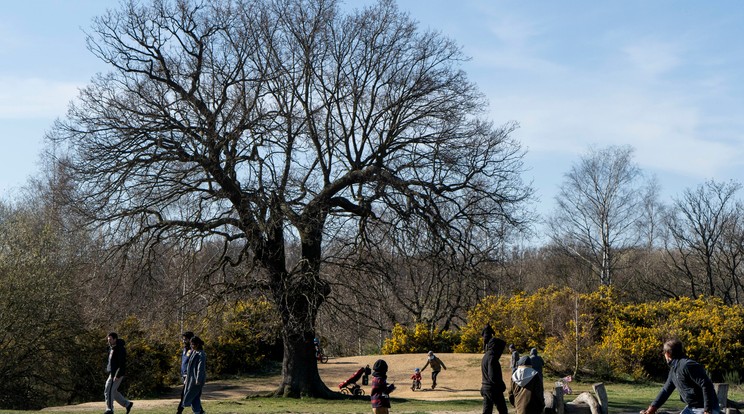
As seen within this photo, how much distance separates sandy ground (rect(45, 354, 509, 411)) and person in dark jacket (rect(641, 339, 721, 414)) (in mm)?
18149

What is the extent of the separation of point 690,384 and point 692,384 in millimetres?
23

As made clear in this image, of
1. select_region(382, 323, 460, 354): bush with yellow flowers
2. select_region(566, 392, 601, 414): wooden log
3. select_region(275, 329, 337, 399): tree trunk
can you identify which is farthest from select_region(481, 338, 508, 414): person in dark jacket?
select_region(382, 323, 460, 354): bush with yellow flowers

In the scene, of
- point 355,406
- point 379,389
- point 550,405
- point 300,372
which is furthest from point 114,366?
point 300,372

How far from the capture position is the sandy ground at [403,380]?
2994 cm

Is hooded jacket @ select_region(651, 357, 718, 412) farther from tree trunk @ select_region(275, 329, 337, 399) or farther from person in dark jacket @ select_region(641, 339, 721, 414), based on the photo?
tree trunk @ select_region(275, 329, 337, 399)

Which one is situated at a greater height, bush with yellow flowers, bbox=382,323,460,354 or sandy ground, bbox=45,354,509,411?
bush with yellow flowers, bbox=382,323,460,354

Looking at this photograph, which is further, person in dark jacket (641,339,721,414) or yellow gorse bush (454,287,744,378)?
yellow gorse bush (454,287,744,378)

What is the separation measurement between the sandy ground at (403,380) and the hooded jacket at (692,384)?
1819cm

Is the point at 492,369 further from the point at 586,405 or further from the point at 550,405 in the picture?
the point at 586,405

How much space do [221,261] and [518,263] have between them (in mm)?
44774

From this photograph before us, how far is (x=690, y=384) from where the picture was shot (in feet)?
32.0

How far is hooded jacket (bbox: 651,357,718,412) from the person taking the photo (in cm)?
953

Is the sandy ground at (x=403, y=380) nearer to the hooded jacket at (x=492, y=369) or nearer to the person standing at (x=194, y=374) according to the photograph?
the person standing at (x=194, y=374)

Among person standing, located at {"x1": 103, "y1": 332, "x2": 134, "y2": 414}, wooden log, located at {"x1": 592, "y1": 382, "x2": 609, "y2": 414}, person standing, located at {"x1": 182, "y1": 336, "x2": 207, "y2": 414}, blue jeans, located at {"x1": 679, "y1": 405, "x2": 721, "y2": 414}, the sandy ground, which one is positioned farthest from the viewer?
the sandy ground
